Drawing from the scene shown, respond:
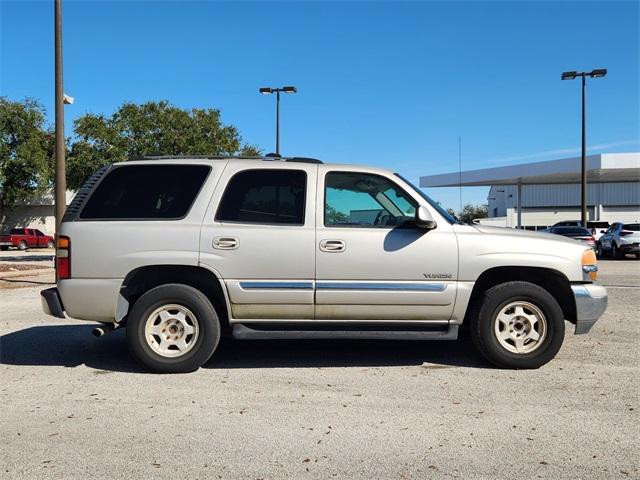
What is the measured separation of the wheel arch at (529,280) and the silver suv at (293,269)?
70 millimetres

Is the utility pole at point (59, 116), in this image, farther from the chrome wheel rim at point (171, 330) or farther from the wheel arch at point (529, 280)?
the wheel arch at point (529, 280)

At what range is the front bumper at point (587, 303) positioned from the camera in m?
5.57

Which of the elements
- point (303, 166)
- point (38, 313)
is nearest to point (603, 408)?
point (303, 166)

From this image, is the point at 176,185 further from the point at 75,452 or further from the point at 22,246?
the point at 22,246

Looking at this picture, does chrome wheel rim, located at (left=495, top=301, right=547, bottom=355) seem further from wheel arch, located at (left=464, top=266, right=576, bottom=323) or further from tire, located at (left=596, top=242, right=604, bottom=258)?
tire, located at (left=596, top=242, right=604, bottom=258)

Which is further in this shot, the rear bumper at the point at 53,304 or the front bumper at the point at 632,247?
the front bumper at the point at 632,247

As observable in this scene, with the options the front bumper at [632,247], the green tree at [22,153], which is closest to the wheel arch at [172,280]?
the front bumper at [632,247]

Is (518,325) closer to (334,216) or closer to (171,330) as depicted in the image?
(334,216)

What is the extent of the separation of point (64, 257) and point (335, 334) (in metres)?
2.70

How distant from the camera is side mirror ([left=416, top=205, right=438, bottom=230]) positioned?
5.38 m

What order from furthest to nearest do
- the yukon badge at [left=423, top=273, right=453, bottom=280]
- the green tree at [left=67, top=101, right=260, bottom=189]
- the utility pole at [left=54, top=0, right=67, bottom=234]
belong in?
the green tree at [left=67, top=101, right=260, bottom=189], the utility pole at [left=54, top=0, right=67, bottom=234], the yukon badge at [left=423, top=273, right=453, bottom=280]

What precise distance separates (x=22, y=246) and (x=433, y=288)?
38.5 metres

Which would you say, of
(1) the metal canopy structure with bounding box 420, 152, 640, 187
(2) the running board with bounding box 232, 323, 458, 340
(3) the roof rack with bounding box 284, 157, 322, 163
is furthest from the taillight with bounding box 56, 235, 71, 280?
(1) the metal canopy structure with bounding box 420, 152, 640, 187

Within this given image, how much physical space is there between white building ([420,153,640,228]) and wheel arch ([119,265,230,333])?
40145mm
